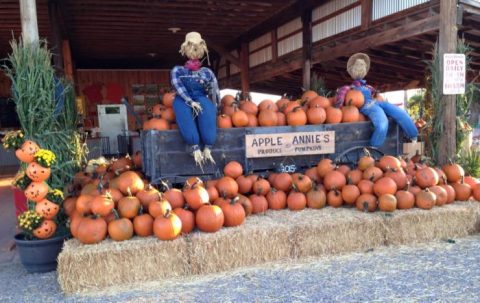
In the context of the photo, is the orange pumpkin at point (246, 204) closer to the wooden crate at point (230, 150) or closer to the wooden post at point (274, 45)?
the wooden crate at point (230, 150)

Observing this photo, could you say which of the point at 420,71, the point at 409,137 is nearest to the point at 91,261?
the point at 409,137

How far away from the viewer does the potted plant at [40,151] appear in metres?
3.68

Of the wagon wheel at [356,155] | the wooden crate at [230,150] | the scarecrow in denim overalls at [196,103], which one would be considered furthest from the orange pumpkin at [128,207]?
the wagon wheel at [356,155]

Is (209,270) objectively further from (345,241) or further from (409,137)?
(409,137)

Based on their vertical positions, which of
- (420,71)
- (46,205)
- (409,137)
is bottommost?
(46,205)

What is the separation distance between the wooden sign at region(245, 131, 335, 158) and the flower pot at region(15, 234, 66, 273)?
2087 mm

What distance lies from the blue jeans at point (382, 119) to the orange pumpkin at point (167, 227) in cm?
257

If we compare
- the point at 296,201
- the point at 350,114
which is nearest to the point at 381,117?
the point at 350,114

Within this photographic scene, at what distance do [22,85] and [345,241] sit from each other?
3390 millimetres

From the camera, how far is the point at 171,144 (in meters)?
4.27

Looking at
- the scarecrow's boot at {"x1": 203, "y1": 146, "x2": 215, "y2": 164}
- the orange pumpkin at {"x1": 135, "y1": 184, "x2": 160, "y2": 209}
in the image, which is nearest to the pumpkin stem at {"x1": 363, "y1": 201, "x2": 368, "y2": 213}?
the scarecrow's boot at {"x1": 203, "y1": 146, "x2": 215, "y2": 164}

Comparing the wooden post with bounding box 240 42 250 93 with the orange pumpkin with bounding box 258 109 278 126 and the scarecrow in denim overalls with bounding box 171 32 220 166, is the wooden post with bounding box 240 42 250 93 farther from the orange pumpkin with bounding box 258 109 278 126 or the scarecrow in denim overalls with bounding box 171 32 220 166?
the scarecrow in denim overalls with bounding box 171 32 220 166

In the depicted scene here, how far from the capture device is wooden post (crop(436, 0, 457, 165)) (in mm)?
4973

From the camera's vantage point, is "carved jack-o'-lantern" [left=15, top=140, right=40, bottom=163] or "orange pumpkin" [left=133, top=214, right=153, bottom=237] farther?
"carved jack-o'-lantern" [left=15, top=140, right=40, bottom=163]
